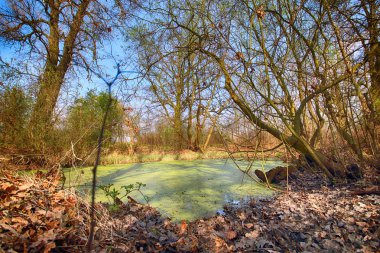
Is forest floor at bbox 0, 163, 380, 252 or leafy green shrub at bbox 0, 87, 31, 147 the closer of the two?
forest floor at bbox 0, 163, 380, 252

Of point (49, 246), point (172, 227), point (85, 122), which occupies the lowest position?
point (172, 227)

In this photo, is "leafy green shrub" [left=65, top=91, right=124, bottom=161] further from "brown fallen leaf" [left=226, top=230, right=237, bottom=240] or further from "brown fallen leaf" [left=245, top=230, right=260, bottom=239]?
"brown fallen leaf" [left=245, top=230, right=260, bottom=239]

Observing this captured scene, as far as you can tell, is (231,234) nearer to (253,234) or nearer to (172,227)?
(253,234)

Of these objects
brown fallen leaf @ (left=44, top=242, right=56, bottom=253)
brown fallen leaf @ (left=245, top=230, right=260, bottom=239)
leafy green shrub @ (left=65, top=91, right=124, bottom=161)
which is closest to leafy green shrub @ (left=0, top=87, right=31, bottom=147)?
leafy green shrub @ (left=65, top=91, right=124, bottom=161)

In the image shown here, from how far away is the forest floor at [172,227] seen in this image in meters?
1.97

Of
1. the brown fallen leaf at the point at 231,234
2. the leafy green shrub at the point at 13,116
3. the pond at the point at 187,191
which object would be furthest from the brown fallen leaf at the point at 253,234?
the leafy green shrub at the point at 13,116

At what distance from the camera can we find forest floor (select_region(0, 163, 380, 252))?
1.97 m

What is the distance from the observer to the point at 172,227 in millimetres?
2803

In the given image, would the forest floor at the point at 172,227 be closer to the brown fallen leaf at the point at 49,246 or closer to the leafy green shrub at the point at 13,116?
the brown fallen leaf at the point at 49,246

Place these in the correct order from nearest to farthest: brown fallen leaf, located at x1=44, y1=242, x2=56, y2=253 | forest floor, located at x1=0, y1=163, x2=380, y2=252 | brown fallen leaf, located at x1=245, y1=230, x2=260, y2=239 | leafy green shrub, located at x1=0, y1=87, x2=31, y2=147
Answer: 1. brown fallen leaf, located at x1=44, y1=242, x2=56, y2=253
2. forest floor, located at x1=0, y1=163, x2=380, y2=252
3. brown fallen leaf, located at x1=245, y1=230, x2=260, y2=239
4. leafy green shrub, located at x1=0, y1=87, x2=31, y2=147

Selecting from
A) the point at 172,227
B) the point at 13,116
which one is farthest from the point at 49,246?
the point at 13,116

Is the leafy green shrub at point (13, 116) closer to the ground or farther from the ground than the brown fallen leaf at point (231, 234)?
farther from the ground

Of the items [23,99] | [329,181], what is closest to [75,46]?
[23,99]

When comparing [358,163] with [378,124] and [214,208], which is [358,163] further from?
[214,208]
